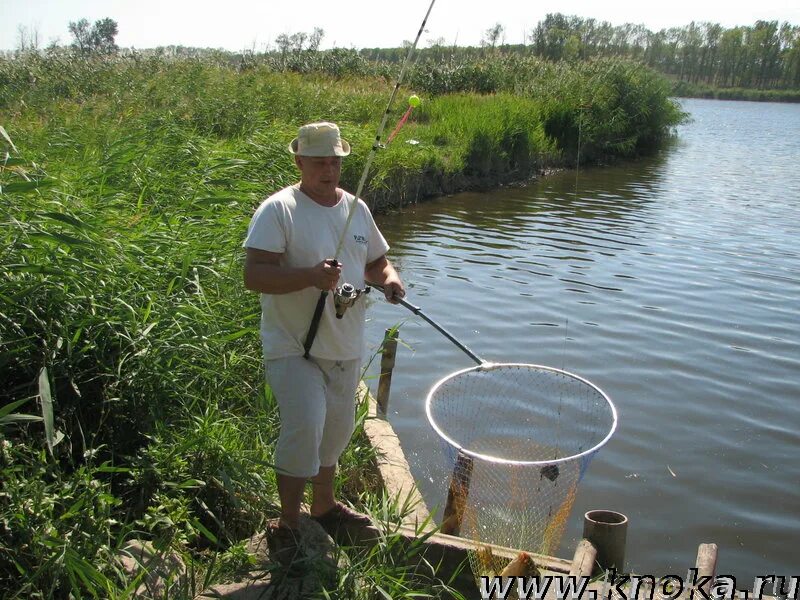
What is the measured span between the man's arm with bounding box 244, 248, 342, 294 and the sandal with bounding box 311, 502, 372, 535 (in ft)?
3.68

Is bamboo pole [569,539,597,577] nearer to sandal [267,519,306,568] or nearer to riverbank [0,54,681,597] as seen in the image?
riverbank [0,54,681,597]

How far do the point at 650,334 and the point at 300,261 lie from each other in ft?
20.4

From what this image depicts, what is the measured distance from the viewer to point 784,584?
485cm

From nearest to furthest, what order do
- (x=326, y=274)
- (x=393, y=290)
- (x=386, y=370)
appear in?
(x=326, y=274), (x=393, y=290), (x=386, y=370)

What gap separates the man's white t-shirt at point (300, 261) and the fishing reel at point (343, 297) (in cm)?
4

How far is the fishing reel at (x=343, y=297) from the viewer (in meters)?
3.59

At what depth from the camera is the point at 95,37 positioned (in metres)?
34.9

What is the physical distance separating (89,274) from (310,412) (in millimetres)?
1540

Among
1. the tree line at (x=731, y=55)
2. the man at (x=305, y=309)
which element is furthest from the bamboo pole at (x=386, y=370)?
the tree line at (x=731, y=55)

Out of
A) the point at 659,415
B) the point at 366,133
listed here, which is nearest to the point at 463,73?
the point at 366,133

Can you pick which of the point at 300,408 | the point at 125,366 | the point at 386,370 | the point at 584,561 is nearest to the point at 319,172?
the point at 300,408

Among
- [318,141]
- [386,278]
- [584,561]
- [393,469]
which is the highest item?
[318,141]

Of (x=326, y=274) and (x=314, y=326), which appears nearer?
(x=326, y=274)

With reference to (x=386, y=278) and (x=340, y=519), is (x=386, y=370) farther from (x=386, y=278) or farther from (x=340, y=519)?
(x=340, y=519)
